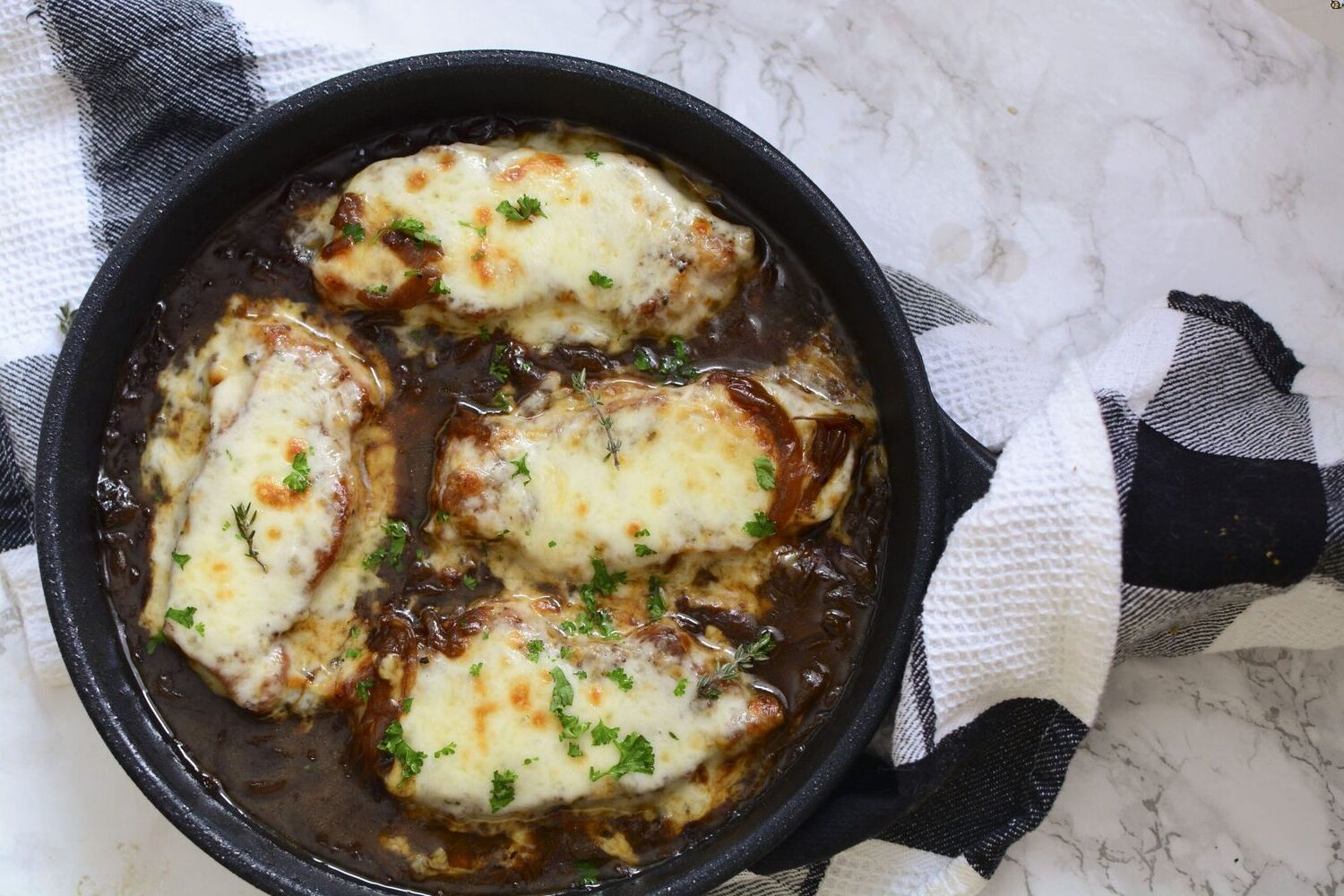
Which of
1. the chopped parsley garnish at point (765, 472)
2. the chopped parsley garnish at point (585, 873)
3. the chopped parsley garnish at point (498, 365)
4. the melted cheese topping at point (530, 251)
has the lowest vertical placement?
the chopped parsley garnish at point (585, 873)

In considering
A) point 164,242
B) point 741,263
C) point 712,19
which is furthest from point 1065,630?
point 164,242

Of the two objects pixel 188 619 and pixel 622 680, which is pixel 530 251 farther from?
pixel 188 619

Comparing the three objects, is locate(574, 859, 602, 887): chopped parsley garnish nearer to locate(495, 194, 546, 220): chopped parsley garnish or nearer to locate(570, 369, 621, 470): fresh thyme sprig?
locate(570, 369, 621, 470): fresh thyme sprig

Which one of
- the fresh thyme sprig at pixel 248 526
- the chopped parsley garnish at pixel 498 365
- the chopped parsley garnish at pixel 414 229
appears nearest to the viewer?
the fresh thyme sprig at pixel 248 526

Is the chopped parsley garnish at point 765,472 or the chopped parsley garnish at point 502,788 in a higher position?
the chopped parsley garnish at point 765,472

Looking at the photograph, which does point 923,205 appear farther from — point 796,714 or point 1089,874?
point 1089,874

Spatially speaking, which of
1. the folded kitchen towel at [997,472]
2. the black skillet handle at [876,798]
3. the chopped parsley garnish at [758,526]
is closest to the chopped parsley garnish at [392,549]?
the chopped parsley garnish at [758,526]

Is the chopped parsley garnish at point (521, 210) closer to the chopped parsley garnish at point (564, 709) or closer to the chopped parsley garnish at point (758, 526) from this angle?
the chopped parsley garnish at point (758, 526)

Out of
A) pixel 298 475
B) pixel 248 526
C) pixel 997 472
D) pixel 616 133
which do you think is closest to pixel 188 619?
pixel 248 526
